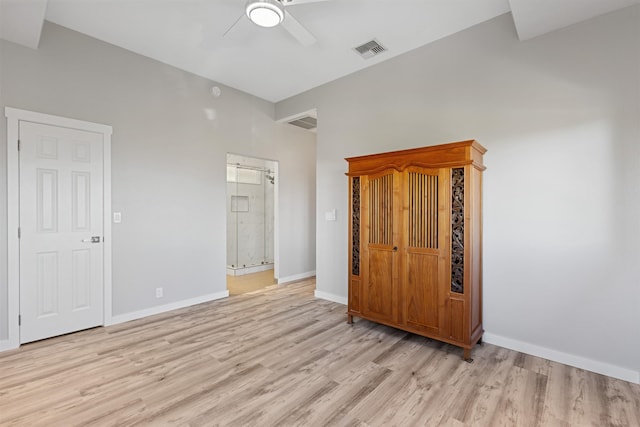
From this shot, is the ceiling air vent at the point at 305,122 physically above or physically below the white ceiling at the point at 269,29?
below

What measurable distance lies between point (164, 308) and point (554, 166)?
14.8 ft

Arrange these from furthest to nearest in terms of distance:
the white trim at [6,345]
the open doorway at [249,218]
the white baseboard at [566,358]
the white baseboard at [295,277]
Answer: the open doorway at [249,218], the white baseboard at [295,277], the white trim at [6,345], the white baseboard at [566,358]

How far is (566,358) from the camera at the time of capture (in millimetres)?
2490

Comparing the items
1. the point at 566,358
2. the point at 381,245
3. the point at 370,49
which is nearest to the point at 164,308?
the point at 381,245

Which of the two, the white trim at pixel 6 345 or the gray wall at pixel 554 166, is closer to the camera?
the gray wall at pixel 554 166

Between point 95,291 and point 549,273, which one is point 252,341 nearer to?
point 95,291

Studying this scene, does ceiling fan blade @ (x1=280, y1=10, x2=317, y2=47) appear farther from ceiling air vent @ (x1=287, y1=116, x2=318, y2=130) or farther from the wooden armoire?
ceiling air vent @ (x1=287, y1=116, x2=318, y2=130)

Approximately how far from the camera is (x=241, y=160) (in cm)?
640

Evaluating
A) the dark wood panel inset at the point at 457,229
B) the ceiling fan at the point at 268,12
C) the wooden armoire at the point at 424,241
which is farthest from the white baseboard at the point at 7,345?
the dark wood panel inset at the point at 457,229

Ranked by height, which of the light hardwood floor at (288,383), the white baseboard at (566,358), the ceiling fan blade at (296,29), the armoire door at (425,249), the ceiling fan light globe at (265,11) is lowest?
the light hardwood floor at (288,383)

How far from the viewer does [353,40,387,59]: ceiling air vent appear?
332cm

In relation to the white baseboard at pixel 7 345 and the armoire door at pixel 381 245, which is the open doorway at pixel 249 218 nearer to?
the armoire door at pixel 381 245

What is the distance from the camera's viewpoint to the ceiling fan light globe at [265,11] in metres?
2.15

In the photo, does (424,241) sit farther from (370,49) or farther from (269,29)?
(269,29)
